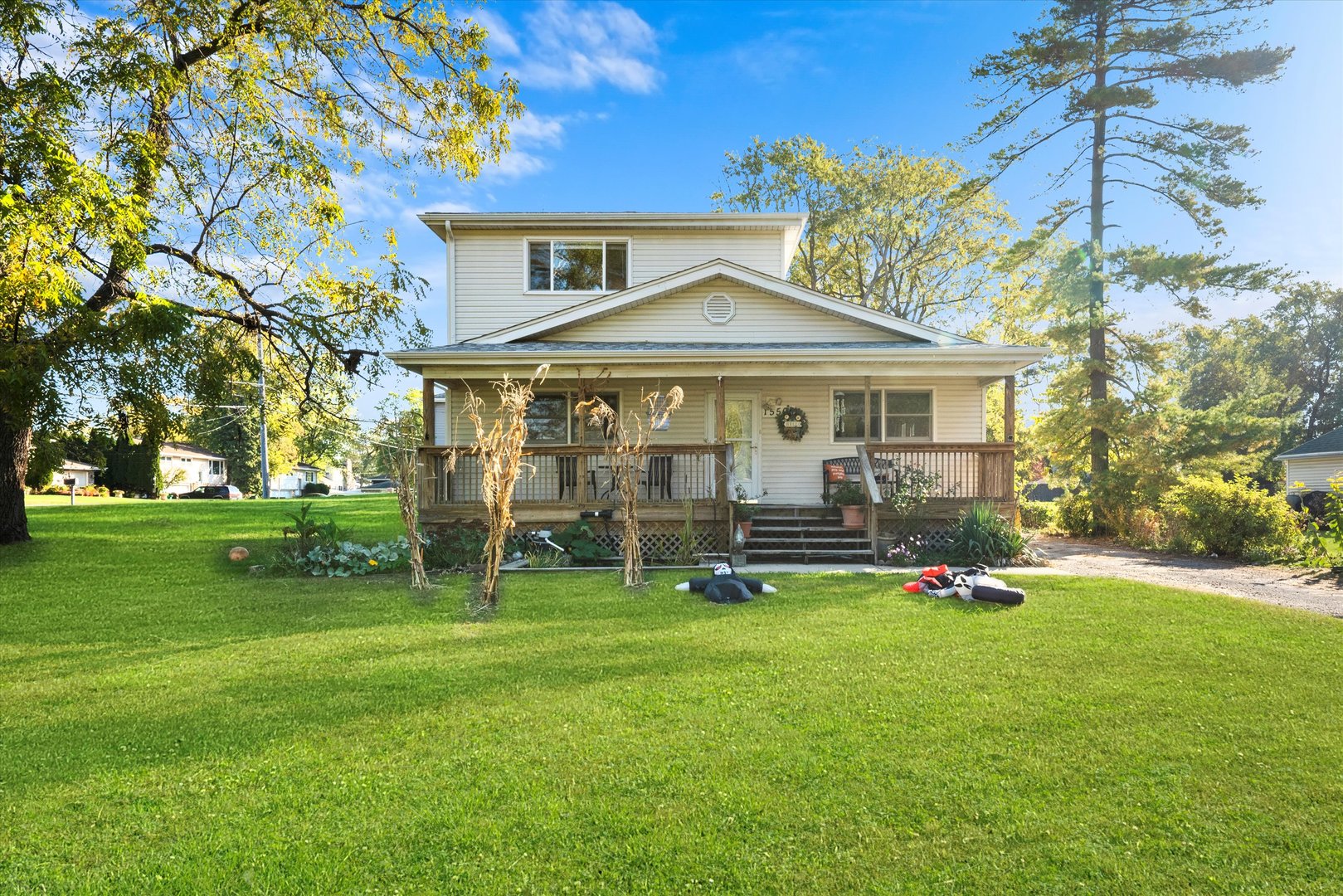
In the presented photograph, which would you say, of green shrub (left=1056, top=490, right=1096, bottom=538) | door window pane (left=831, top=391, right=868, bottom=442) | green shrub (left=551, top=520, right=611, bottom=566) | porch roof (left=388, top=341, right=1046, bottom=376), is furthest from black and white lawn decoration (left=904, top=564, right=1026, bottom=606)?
green shrub (left=1056, top=490, right=1096, bottom=538)

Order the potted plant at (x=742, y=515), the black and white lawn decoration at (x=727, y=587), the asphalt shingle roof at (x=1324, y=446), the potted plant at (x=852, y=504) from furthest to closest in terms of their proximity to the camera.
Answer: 1. the asphalt shingle roof at (x=1324, y=446)
2. the potted plant at (x=852, y=504)
3. the potted plant at (x=742, y=515)
4. the black and white lawn decoration at (x=727, y=587)

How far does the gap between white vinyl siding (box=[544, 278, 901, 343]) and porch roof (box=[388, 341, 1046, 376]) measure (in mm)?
1784

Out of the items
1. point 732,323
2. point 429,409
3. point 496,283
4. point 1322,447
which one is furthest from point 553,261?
point 1322,447

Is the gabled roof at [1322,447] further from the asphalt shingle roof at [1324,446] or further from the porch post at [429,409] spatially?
the porch post at [429,409]

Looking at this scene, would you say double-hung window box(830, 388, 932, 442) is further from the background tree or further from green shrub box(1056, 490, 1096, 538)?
the background tree

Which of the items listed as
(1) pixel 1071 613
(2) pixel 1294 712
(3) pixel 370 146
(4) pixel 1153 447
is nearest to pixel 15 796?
(2) pixel 1294 712

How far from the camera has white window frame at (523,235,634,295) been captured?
14.9 meters

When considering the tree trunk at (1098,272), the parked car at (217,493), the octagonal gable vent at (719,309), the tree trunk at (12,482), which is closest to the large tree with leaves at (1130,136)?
the tree trunk at (1098,272)

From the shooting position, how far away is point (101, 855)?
2.83m

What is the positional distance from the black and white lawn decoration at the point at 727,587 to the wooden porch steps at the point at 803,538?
2.28 meters

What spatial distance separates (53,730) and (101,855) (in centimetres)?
193

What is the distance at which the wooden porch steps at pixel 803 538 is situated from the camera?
35.6ft

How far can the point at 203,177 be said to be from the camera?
11875mm

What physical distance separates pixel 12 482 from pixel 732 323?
13604mm
